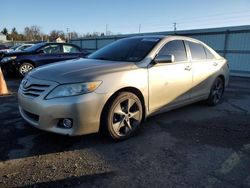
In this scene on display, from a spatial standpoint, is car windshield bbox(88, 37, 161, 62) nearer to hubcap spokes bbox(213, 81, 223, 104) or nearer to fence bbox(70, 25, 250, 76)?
hubcap spokes bbox(213, 81, 223, 104)

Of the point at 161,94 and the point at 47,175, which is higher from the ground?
the point at 161,94

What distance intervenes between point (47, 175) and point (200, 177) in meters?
1.75

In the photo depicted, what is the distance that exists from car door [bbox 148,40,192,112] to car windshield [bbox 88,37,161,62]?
25 centimetres

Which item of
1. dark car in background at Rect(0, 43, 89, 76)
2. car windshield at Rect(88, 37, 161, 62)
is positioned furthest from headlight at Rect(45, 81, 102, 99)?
dark car in background at Rect(0, 43, 89, 76)

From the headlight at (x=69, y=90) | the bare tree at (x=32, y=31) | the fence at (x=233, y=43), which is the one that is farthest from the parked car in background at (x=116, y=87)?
the bare tree at (x=32, y=31)

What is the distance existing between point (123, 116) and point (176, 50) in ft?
6.00

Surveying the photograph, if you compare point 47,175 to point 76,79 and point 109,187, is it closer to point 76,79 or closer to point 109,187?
point 109,187

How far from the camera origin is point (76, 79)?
3471mm

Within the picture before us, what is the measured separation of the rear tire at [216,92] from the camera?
6.03 metres

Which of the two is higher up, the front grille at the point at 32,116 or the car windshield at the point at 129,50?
the car windshield at the point at 129,50

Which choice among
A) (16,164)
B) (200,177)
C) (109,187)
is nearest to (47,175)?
(16,164)

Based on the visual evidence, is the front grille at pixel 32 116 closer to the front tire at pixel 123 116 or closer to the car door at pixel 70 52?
the front tire at pixel 123 116

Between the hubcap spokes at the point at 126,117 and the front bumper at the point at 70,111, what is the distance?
33 cm

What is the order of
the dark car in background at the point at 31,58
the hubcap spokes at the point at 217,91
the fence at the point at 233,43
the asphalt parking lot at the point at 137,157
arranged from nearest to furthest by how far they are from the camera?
the asphalt parking lot at the point at 137,157 → the hubcap spokes at the point at 217,91 → the dark car in background at the point at 31,58 → the fence at the point at 233,43
